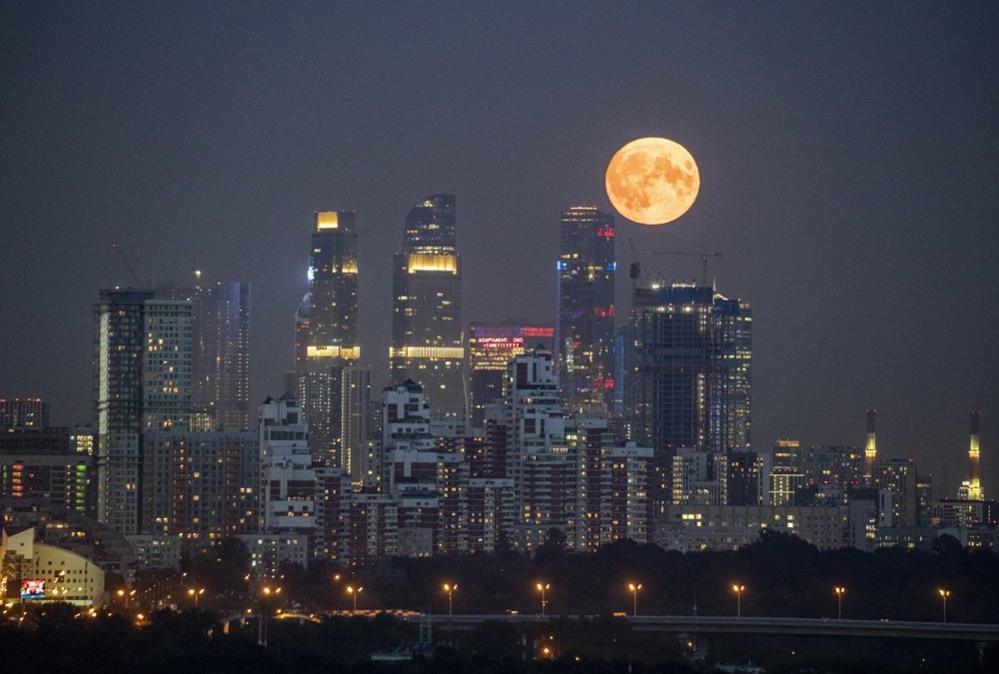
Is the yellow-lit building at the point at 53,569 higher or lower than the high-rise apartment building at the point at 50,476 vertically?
lower

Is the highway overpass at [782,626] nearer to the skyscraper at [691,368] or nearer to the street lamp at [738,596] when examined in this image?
the street lamp at [738,596]

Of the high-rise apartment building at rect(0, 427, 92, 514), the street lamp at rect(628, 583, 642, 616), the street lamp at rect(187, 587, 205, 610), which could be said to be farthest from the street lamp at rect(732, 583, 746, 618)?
the high-rise apartment building at rect(0, 427, 92, 514)

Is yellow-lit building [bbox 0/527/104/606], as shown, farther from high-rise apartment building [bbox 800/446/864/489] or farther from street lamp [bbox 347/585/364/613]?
high-rise apartment building [bbox 800/446/864/489]

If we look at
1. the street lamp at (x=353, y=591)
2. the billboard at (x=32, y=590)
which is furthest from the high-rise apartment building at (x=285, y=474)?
the billboard at (x=32, y=590)

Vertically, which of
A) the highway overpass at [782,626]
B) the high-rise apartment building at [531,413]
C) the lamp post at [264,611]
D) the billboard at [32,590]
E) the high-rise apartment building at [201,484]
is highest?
the high-rise apartment building at [531,413]

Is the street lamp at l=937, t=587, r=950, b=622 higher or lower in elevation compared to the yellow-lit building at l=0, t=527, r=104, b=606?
lower

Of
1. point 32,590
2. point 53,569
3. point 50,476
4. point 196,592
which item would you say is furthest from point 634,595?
point 50,476

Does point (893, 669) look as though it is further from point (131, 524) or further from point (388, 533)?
point (131, 524)
